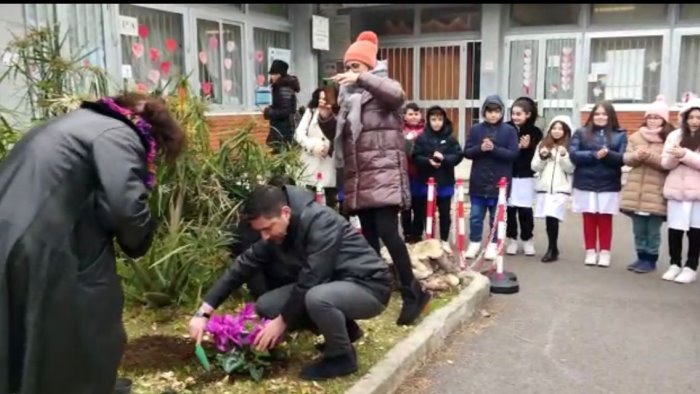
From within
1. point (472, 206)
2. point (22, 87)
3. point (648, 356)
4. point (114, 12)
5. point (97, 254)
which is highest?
point (114, 12)

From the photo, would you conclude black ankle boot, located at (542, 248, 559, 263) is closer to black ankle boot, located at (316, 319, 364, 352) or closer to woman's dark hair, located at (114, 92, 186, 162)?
black ankle boot, located at (316, 319, 364, 352)

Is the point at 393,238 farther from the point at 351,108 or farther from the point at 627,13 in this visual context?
the point at 627,13

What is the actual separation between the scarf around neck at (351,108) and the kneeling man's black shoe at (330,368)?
151 centimetres

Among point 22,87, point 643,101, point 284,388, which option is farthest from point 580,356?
point 643,101

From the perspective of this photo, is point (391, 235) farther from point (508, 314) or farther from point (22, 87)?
point (22, 87)

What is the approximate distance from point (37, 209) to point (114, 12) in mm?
8134

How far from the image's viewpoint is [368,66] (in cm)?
432

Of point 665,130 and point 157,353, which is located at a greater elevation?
point 665,130

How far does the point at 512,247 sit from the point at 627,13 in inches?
311

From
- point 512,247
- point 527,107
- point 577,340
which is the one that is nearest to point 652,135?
point 527,107

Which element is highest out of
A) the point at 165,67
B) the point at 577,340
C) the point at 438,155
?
the point at 165,67

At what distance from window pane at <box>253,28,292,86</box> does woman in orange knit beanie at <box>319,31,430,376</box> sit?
337 inches

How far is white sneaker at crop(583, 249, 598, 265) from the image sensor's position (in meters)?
6.35

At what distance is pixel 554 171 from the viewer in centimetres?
636
